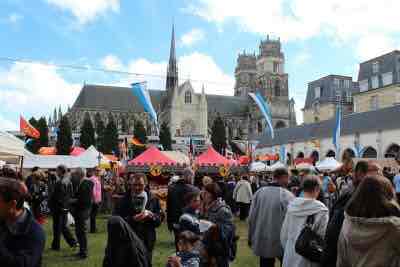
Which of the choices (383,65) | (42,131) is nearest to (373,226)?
(383,65)

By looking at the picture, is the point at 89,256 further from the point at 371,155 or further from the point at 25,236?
the point at 371,155

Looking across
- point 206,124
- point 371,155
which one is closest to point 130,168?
point 371,155

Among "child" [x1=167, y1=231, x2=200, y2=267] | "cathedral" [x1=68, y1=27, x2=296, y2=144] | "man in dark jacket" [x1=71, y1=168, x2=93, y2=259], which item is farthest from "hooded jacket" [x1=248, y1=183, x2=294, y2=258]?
"cathedral" [x1=68, y1=27, x2=296, y2=144]

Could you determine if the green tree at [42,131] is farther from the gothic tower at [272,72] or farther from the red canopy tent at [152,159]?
the gothic tower at [272,72]

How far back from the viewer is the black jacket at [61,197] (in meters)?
8.05

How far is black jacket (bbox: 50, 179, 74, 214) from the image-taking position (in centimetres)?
805

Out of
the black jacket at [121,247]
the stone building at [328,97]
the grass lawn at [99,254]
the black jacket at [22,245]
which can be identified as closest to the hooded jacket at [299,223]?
the black jacket at [121,247]

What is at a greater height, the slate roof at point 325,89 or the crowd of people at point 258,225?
the slate roof at point 325,89

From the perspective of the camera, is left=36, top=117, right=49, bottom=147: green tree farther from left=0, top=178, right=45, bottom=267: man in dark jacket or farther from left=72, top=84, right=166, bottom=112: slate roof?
left=0, top=178, right=45, bottom=267: man in dark jacket

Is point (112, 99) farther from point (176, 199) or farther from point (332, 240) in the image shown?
point (332, 240)

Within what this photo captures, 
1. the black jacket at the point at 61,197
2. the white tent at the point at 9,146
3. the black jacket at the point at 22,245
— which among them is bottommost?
the black jacket at the point at 61,197

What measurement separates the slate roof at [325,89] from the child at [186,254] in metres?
60.1

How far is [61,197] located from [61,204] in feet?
0.44

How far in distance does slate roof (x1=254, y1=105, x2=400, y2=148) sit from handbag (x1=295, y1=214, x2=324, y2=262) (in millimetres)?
34680
